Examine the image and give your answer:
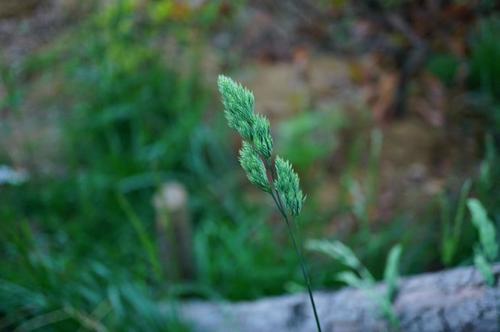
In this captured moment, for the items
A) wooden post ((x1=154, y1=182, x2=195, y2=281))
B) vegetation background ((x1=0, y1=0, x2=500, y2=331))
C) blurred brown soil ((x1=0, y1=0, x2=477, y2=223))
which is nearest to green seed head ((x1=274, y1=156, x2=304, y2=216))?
vegetation background ((x1=0, y1=0, x2=500, y2=331))

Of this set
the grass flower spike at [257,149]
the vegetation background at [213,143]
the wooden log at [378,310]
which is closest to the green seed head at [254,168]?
the grass flower spike at [257,149]

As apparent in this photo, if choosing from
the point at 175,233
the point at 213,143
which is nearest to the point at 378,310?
the point at 175,233

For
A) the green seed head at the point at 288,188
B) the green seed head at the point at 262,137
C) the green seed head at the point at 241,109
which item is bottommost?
the green seed head at the point at 288,188

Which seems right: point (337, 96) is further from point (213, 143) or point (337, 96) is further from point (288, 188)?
point (288, 188)

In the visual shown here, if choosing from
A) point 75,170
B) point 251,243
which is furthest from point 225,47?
point 251,243

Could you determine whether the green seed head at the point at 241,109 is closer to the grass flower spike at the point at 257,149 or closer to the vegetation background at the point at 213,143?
the grass flower spike at the point at 257,149

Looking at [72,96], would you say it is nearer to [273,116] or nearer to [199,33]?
[199,33]
